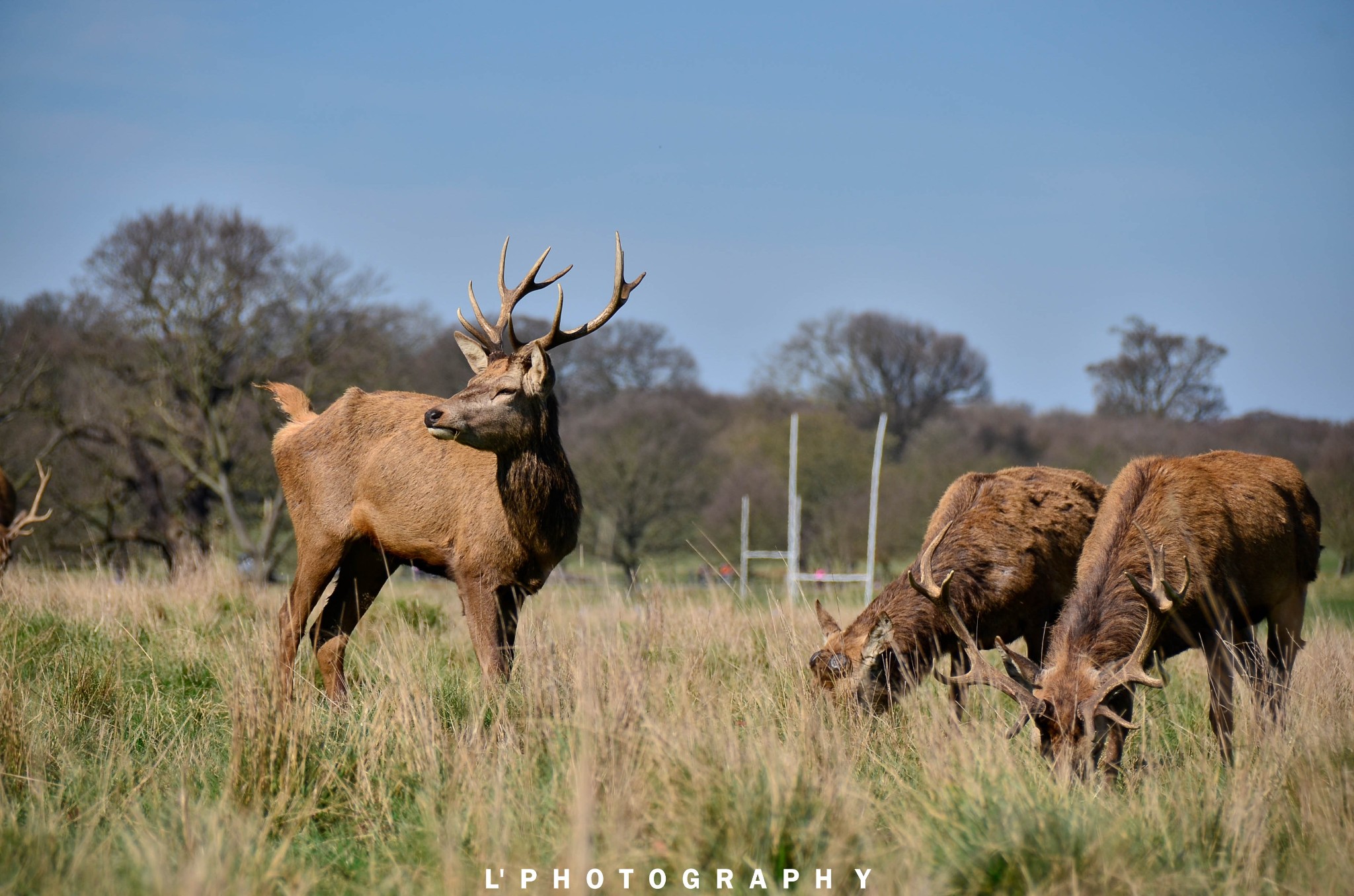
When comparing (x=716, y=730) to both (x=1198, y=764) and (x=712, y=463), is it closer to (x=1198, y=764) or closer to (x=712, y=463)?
(x=1198, y=764)

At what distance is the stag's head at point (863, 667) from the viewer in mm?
5469

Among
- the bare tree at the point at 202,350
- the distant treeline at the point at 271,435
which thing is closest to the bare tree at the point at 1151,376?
the distant treeline at the point at 271,435

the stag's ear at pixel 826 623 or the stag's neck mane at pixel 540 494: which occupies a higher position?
the stag's neck mane at pixel 540 494

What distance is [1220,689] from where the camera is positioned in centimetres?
568

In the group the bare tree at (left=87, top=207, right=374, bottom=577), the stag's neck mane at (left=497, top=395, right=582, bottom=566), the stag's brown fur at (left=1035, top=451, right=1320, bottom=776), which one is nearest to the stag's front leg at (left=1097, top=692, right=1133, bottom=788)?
the stag's brown fur at (left=1035, top=451, right=1320, bottom=776)

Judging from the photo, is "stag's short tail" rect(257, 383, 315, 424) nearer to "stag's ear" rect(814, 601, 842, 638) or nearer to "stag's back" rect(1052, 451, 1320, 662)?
"stag's ear" rect(814, 601, 842, 638)

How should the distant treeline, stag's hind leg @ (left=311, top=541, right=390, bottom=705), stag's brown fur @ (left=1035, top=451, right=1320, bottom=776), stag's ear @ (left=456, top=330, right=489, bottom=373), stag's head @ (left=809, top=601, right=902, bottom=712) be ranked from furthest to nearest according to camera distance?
the distant treeline
stag's hind leg @ (left=311, top=541, right=390, bottom=705)
stag's ear @ (left=456, top=330, right=489, bottom=373)
stag's head @ (left=809, top=601, right=902, bottom=712)
stag's brown fur @ (left=1035, top=451, right=1320, bottom=776)

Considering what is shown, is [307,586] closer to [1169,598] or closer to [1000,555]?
[1000,555]

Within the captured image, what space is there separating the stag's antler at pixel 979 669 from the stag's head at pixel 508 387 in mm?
2193

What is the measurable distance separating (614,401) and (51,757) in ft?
113

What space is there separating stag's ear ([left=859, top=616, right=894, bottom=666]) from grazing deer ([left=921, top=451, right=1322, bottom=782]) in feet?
0.96

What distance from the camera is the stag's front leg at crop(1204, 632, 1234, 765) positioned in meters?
5.48

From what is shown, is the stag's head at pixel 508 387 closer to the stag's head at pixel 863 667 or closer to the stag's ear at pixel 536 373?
the stag's ear at pixel 536 373

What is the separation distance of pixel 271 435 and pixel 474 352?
74.8 feet
